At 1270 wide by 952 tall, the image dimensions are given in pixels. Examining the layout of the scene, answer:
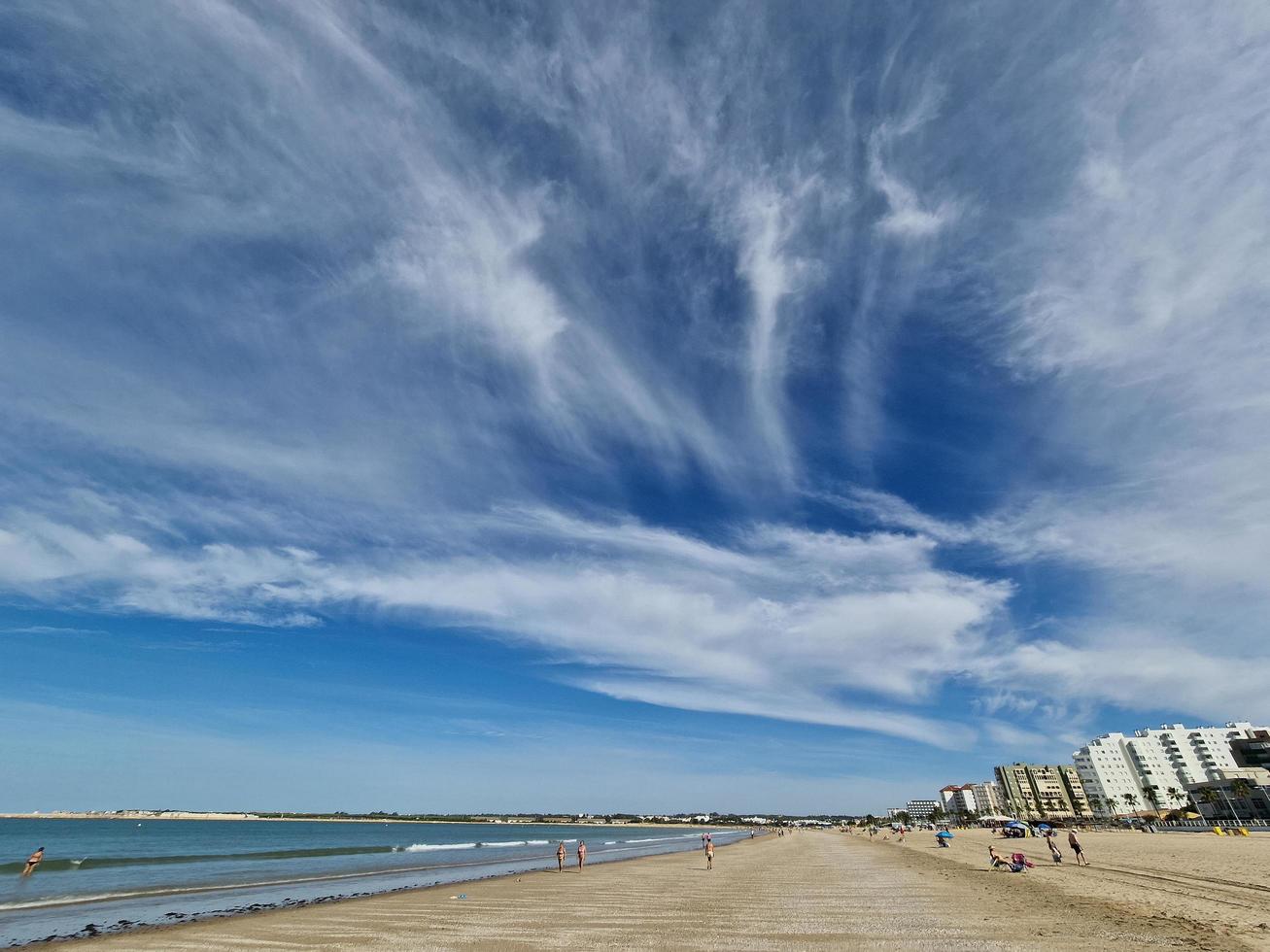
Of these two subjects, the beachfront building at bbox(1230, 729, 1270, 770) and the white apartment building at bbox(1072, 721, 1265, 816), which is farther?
the white apartment building at bbox(1072, 721, 1265, 816)

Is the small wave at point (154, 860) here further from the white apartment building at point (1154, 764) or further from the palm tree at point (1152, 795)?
the white apartment building at point (1154, 764)

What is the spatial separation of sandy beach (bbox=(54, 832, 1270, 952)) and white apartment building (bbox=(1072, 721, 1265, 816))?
187296 millimetres

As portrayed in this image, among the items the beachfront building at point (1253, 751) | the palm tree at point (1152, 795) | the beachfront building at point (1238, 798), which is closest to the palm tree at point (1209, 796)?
the beachfront building at point (1238, 798)

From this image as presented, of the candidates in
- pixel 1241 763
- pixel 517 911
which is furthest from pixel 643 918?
pixel 1241 763

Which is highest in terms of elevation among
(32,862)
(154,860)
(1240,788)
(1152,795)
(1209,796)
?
(1152,795)

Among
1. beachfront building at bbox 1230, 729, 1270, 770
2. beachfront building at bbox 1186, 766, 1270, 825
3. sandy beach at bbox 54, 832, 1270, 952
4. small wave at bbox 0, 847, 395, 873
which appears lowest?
sandy beach at bbox 54, 832, 1270, 952

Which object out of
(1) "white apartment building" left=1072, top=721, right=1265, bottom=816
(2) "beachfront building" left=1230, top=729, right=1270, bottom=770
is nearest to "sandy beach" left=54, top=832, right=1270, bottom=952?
(2) "beachfront building" left=1230, top=729, right=1270, bottom=770

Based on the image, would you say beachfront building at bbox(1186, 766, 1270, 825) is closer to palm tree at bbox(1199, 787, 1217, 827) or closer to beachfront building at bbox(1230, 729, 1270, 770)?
palm tree at bbox(1199, 787, 1217, 827)

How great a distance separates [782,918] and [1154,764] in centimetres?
22609

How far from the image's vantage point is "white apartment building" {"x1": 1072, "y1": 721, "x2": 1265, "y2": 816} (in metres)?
169

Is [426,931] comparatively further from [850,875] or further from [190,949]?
[850,875]

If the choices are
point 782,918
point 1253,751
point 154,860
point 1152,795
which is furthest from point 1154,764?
point 154,860

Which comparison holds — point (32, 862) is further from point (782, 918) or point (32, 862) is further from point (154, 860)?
point (782, 918)

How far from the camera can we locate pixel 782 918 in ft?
68.0
